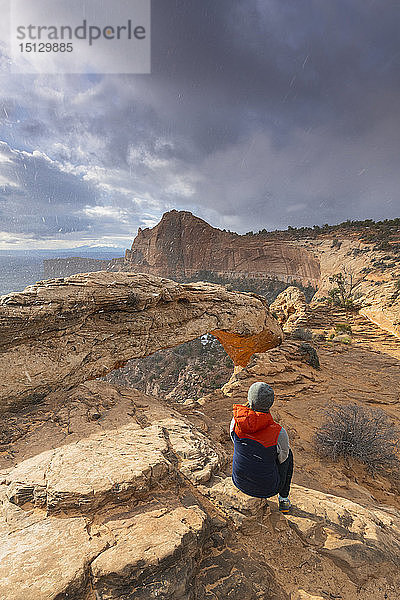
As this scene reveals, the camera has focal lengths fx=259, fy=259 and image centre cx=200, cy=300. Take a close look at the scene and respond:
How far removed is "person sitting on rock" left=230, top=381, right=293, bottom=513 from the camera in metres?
2.63

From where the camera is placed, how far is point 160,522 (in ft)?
8.23

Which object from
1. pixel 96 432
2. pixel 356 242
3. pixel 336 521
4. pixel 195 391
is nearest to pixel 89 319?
pixel 96 432

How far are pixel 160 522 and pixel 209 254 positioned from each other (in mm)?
51573

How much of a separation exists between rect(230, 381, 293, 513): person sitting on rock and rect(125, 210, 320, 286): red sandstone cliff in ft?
113

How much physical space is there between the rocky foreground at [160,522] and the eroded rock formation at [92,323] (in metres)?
0.61

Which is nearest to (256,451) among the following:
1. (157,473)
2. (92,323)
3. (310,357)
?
(157,473)

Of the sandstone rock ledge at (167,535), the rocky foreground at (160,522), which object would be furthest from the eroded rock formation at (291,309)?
the sandstone rock ledge at (167,535)

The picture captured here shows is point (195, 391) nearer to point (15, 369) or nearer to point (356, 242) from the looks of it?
point (15, 369)

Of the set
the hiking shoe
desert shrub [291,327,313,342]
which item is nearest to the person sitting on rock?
the hiking shoe

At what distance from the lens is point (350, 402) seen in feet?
24.7

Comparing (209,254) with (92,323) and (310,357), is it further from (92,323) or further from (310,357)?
(92,323)

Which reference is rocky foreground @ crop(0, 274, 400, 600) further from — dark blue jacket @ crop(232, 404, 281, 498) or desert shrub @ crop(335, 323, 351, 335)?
desert shrub @ crop(335, 323, 351, 335)

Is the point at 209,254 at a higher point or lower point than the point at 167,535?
higher

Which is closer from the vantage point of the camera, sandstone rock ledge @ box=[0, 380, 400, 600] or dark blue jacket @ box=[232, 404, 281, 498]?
sandstone rock ledge @ box=[0, 380, 400, 600]
